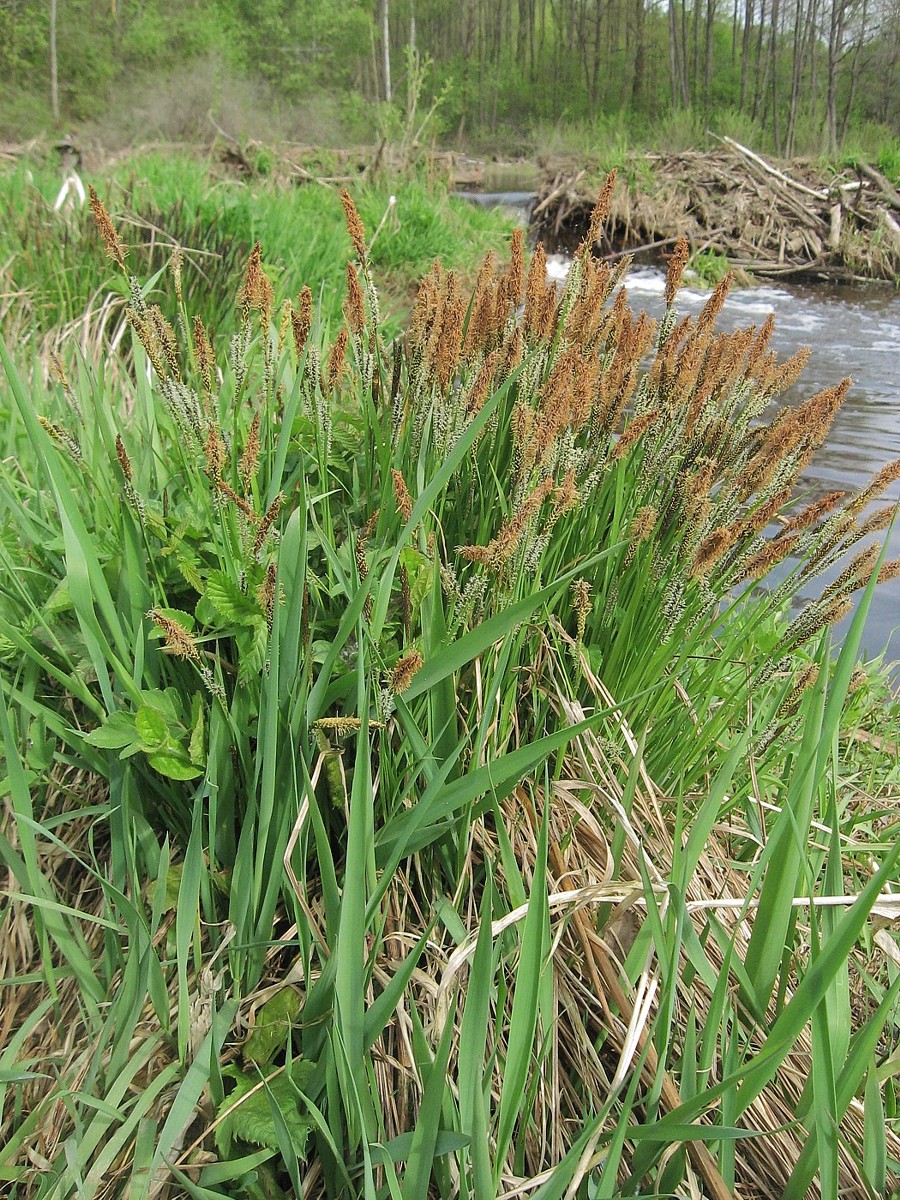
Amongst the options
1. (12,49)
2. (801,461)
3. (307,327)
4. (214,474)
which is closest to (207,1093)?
(214,474)

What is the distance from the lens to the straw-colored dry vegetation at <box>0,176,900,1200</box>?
0.93 m

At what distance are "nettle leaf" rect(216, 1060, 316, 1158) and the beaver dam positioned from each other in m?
10.7

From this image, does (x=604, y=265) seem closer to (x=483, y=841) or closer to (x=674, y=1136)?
(x=483, y=841)

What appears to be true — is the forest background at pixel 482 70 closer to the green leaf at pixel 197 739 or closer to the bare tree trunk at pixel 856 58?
the bare tree trunk at pixel 856 58

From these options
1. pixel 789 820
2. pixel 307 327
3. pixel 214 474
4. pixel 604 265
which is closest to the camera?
pixel 789 820

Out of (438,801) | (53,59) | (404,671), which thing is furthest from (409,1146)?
(53,59)

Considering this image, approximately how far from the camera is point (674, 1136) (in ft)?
2.81

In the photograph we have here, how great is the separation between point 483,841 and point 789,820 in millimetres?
468

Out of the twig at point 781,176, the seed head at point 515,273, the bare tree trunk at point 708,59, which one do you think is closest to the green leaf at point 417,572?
the seed head at point 515,273

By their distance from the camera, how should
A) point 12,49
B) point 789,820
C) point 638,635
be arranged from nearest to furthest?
point 789,820 → point 638,635 → point 12,49

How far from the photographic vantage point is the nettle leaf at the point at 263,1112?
93cm

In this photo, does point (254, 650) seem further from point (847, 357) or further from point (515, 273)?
point (847, 357)

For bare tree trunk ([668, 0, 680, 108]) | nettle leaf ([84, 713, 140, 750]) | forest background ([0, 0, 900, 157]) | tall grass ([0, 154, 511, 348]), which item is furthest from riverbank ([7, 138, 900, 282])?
bare tree trunk ([668, 0, 680, 108])

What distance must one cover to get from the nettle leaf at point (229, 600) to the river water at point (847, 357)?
6.21 feet
